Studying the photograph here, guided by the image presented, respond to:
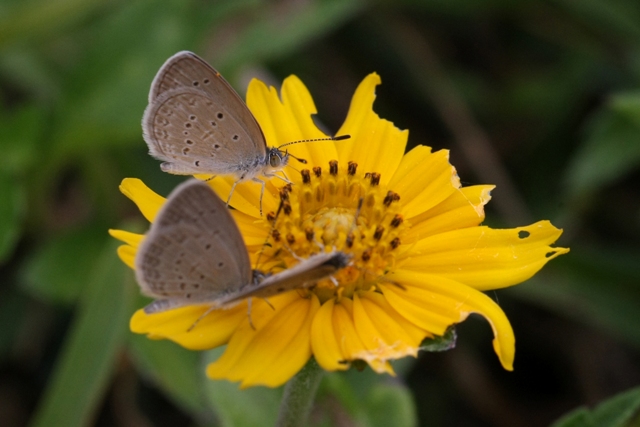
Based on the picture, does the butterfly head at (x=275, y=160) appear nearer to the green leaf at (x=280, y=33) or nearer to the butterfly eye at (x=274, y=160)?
the butterfly eye at (x=274, y=160)

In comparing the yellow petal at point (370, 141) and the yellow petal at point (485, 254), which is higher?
the yellow petal at point (370, 141)

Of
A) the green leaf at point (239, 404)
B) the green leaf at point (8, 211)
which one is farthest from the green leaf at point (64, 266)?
the green leaf at point (239, 404)

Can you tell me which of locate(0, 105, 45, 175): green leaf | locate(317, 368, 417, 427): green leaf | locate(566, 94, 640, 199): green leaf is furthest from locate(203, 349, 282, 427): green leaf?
locate(566, 94, 640, 199): green leaf

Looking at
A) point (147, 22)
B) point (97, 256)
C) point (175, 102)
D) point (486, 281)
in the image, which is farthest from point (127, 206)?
point (486, 281)

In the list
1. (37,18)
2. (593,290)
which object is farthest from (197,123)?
(593,290)

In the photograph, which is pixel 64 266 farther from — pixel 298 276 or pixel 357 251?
pixel 298 276

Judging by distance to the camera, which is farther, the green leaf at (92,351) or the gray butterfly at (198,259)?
the green leaf at (92,351)

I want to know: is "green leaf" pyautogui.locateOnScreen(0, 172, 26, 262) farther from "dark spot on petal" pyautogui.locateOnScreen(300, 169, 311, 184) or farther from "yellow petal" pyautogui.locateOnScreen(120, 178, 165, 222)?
"dark spot on petal" pyautogui.locateOnScreen(300, 169, 311, 184)
